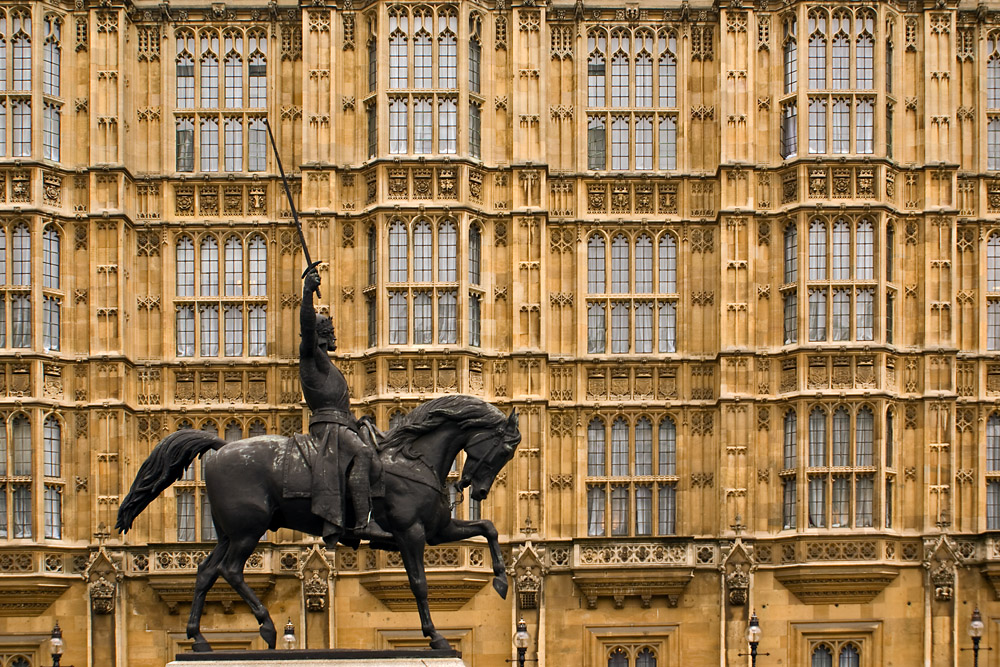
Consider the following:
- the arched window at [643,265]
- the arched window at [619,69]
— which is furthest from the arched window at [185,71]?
the arched window at [643,265]

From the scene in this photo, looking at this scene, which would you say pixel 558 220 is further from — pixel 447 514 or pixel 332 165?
pixel 447 514

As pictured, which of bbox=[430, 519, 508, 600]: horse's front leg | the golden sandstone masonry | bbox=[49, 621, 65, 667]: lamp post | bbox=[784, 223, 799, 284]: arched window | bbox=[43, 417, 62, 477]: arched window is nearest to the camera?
bbox=[430, 519, 508, 600]: horse's front leg

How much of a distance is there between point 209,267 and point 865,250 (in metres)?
15.9

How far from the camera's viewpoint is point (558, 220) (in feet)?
153

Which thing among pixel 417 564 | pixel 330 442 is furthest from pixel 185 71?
pixel 417 564

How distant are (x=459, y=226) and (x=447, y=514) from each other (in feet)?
77.0

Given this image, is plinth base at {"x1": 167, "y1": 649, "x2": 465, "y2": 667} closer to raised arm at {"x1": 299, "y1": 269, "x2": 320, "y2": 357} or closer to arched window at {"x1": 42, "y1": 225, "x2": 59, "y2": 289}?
raised arm at {"x1": 299, "y1": 269, "x2": 320, "y2": 357}

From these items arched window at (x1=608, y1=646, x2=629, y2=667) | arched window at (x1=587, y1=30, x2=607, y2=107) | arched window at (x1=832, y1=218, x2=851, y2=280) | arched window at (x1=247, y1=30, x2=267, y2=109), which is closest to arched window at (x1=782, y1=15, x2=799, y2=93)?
arched window at (x1=832, y1=218, x2=851, y2=280)

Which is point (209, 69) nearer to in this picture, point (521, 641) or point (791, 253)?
point (791, 253)

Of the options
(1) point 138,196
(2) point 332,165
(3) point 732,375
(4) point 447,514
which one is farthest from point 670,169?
(4) point 447,514

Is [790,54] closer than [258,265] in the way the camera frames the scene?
Yes

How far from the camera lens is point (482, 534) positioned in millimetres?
22031

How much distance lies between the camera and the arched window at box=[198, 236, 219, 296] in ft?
153

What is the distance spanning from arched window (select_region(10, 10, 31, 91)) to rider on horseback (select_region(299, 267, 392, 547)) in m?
25.7
